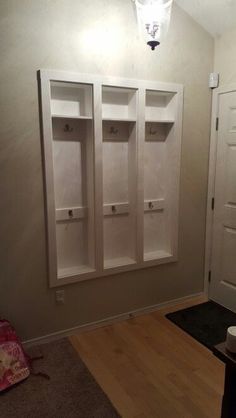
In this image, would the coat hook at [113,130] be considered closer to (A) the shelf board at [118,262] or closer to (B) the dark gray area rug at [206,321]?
(A) the shelf board at [118,262]

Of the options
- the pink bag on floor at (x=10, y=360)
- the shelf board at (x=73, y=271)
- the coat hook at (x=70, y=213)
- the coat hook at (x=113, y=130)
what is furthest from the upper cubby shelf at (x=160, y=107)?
the pink bag on floor at (x=10, y=360)

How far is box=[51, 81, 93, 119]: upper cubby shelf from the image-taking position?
250 cm

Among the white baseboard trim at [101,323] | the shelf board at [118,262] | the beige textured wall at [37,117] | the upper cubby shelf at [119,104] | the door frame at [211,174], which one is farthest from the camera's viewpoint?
the door frame at [211,174]

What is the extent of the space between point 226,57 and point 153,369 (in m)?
2.72

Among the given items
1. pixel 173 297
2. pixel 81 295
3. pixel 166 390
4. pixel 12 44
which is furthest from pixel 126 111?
pixel 166 390

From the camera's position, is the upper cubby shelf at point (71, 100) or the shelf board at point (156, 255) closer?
the upper cubby shelf at point (71, 100)

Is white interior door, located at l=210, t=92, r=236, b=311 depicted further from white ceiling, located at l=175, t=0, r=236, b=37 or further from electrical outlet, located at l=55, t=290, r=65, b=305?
electrical outlet, located at l=55, t=290, r=65, b=305

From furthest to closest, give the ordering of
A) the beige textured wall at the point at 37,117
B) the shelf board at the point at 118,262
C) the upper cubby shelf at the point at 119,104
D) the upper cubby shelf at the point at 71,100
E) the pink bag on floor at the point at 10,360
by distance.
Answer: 1. the shelf board at the point at 118,262
2. the upper cubby shelf at the point at 119,104
3. the upper cubby shelf at the point at 71,100
4. the beige textured wall at the point at 37,117
5. the pink bag on floor at the point at 10,360

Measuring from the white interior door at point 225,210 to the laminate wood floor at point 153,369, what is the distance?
2.30ft

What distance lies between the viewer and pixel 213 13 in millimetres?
2709

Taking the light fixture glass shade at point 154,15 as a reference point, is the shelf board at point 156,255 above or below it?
below

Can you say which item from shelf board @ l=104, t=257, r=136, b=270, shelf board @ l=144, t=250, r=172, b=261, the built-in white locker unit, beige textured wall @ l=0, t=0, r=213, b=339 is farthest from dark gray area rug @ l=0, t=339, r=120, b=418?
shelf board @ l=144, t=250, r=172, b=261

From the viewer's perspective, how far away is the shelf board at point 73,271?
2631mm

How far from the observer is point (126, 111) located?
2848 mm
